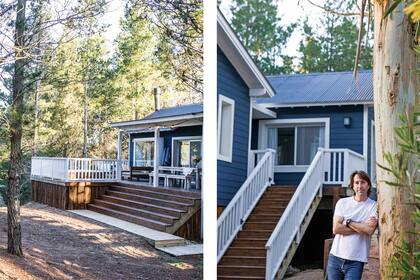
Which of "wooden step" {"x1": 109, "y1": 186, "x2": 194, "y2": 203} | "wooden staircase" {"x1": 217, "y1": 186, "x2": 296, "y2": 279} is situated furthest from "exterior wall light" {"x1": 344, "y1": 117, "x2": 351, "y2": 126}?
"wooden step" {"x1": 109, "y1": 186, "x2": 194, "y2": 203}

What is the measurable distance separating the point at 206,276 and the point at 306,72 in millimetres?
2549

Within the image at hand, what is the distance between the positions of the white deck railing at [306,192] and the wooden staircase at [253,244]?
0.17 ft

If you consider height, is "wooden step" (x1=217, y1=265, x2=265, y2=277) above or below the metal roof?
below

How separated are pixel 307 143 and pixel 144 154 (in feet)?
5.74

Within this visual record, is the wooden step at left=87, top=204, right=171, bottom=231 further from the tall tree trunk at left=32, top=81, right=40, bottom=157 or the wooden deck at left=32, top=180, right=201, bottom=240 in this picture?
the tall tree trunk at left=32, top=81, right=40, bottom=157

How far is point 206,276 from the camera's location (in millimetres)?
2109

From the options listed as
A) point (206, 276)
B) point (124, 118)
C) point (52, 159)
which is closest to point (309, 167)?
point (206, 276)

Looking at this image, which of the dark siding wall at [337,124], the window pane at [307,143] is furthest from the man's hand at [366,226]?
the window pane at [307,143]

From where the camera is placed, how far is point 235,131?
342cm

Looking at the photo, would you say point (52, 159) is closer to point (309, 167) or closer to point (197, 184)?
point (197, 184)

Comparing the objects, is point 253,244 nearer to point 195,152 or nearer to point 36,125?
point 195,152

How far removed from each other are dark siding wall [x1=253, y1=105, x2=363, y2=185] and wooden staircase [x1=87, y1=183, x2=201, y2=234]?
4.25 ft

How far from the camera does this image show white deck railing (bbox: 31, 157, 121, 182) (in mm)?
1835

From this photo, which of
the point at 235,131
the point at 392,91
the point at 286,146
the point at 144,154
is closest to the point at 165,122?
the point at 144,154
